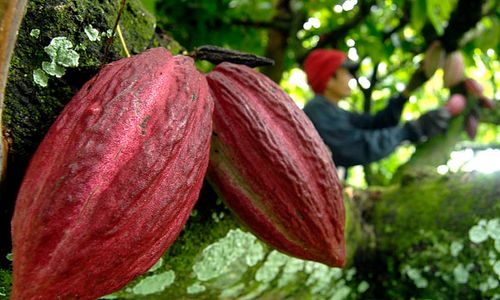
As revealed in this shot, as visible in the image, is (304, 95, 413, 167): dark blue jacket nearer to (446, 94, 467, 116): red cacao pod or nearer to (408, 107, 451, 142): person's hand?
(408, 107, 451, 142): person's hand

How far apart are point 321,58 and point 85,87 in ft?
5.65

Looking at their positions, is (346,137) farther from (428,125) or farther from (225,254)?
(225,254)

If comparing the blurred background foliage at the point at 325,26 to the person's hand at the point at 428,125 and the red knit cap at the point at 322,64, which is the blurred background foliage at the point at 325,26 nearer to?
the red knit cap at the point at 322,64

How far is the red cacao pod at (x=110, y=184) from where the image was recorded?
1.65ft

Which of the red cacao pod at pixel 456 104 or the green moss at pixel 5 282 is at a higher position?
the green moss at pixel 5 282

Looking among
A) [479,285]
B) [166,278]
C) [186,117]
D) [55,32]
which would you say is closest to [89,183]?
[186,117]

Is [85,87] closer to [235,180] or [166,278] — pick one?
[235,180]

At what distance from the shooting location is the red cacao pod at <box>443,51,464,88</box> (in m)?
2.30

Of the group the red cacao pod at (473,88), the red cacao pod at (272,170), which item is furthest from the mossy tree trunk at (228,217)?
the red cacao pod at (473,88)

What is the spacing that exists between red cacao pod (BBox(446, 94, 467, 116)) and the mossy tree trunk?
1161 millimetres

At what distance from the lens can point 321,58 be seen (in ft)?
7.34

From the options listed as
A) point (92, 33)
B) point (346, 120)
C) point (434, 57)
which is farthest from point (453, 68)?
point (92, 33)

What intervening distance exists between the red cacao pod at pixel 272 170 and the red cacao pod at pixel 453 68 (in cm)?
179

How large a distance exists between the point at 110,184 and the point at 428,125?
2154 mm
